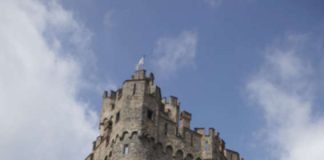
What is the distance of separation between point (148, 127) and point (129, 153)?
269cm

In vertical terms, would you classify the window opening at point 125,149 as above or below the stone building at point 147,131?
below

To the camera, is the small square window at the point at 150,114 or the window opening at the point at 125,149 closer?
the window opening at the point at 125,149

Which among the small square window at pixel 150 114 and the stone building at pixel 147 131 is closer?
the stone building at pixel 147 131

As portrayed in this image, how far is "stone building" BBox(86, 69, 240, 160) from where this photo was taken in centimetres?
5000

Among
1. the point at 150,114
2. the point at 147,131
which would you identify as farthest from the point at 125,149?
the point at 150,114

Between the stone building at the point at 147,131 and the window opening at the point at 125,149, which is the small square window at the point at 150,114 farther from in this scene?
the window opening at the point at 125,149

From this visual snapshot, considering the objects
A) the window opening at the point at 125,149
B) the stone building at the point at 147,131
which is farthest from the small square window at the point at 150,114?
the window opening at the point at 125,149

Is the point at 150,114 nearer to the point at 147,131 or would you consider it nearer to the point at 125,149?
the point at 147,131

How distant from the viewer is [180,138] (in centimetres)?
5272

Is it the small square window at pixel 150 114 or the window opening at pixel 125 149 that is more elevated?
the small square window at pixel 150 114

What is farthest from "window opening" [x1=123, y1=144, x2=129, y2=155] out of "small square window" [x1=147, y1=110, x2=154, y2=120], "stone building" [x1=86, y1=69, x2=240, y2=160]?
"small square window" [x1=147, y1=110, x2=154, y2=120]

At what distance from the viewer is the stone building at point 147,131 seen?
50000 mm

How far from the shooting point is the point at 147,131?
50.5 metres

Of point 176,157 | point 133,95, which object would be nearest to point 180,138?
point 176,157
